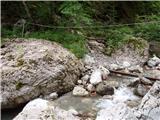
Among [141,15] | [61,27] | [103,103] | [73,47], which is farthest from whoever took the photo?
[141,15]

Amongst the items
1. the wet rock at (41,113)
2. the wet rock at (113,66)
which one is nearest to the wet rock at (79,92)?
the wet rock at (113,66)

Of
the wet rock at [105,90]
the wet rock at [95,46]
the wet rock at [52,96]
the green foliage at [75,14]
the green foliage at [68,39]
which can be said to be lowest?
the wet rock at [52,96]

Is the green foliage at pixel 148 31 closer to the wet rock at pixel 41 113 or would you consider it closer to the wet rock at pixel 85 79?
the wet rock at pixel 85 79

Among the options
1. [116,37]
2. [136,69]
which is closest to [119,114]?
[136,69]

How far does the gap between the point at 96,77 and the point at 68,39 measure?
4.91 feet

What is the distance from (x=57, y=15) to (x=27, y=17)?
0.66 metres

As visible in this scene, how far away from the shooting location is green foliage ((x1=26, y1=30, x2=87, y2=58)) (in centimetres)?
740

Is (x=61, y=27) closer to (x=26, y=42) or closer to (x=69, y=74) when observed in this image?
(x=26, y=42)

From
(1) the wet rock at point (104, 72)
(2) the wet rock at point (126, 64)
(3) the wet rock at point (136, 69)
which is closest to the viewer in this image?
(1) the wet rock at point (104, 72)

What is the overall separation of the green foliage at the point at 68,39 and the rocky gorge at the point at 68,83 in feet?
0.99

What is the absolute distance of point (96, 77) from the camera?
6.52 meters

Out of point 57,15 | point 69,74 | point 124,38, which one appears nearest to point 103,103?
point 69,74

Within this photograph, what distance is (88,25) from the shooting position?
27.1 ft

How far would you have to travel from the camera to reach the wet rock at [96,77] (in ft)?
21.1
